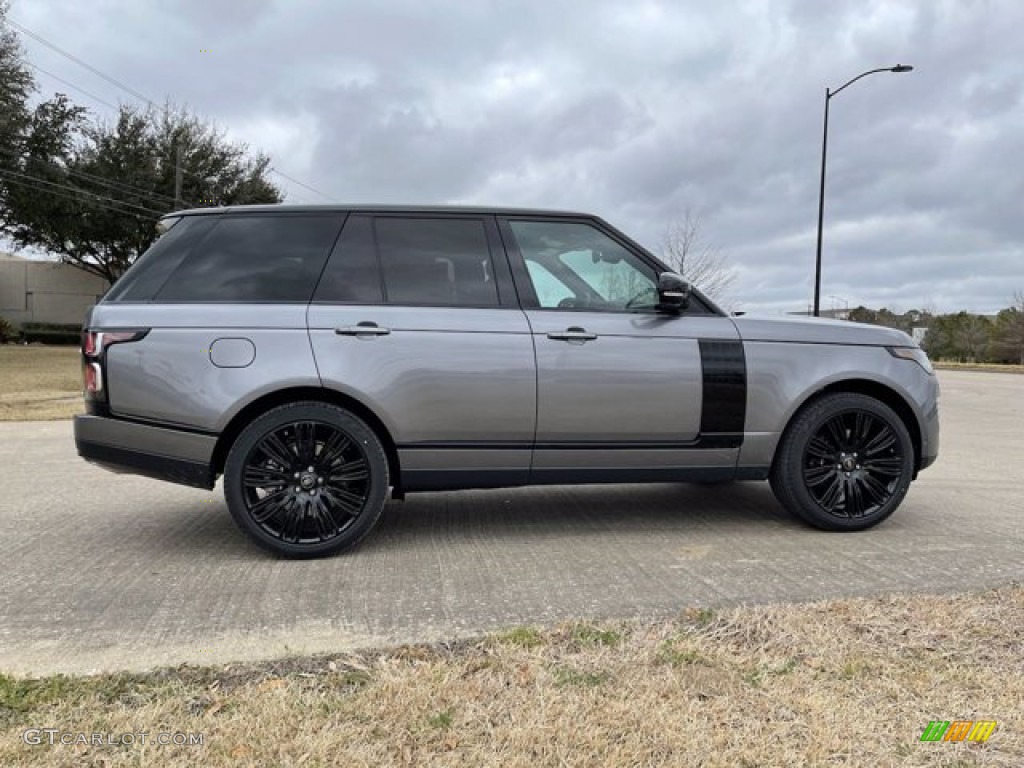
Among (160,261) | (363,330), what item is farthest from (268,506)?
(160,261)

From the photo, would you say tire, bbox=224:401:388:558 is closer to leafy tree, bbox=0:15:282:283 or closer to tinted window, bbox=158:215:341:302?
tinted window, bbox=158:215:341:302

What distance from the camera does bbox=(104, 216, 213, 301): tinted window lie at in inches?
159

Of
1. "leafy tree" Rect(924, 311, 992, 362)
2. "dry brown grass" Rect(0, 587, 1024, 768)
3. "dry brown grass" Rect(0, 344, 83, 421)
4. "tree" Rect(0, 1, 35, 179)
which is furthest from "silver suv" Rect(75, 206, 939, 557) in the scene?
"leafy tree" Rect(924, 311, 992, 362)

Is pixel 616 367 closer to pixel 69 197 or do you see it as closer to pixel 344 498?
pixel 344 498

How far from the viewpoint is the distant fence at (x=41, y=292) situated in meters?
41.0

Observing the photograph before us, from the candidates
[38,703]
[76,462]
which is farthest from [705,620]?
[76,462]

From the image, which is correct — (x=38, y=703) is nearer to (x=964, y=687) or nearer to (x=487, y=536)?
(x=487, y=536)

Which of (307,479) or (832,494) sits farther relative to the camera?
(832,494)

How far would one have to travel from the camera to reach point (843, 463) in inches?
178

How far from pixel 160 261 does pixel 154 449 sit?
3.23 ft

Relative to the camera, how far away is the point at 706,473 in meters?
4.39

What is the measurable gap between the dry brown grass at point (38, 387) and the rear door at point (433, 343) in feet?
30.5

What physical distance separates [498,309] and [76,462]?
5.16m

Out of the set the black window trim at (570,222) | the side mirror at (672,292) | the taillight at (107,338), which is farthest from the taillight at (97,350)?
the side mirror at (672,292)
